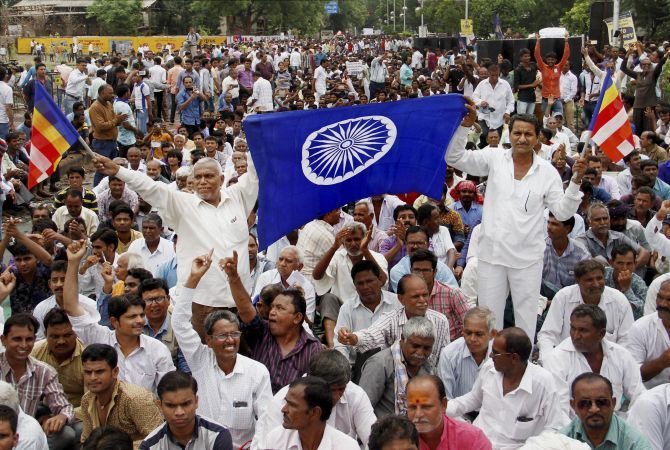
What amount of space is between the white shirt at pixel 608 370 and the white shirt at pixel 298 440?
4.83ft

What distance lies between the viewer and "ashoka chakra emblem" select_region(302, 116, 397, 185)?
6652 mm

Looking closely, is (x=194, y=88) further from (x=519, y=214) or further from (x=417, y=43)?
(x=417, y=43)

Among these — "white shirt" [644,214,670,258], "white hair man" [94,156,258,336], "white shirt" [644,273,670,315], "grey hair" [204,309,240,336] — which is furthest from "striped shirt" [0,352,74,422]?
"white shirt" [644,214,670,258]

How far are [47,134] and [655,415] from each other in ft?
14.8

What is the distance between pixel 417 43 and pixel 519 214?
34.2 m

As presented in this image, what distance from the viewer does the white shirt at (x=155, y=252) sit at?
8094mm

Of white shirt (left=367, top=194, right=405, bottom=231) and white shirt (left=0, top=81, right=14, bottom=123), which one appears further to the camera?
white shirt (left=0, top=81, right=14, bottom=123)

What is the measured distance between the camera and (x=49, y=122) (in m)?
6.86

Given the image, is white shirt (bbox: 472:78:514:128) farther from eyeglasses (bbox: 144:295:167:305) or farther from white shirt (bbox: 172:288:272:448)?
white shirt (bbox: 172:288:272:448)

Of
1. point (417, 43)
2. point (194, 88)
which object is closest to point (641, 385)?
point (194, 88)

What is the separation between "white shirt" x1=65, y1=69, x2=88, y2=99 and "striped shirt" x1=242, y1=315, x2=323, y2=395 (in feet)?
43.3

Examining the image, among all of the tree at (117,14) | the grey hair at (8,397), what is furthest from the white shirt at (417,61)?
the tree at (117,14)

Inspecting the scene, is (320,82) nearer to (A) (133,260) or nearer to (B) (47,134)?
(A) (133,260)

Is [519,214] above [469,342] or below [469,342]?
above
